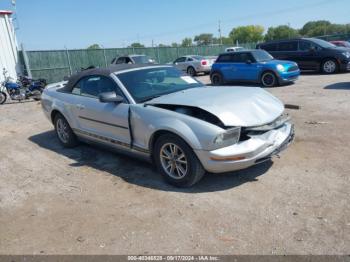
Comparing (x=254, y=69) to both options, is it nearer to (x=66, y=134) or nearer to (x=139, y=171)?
(x=66, y=134)

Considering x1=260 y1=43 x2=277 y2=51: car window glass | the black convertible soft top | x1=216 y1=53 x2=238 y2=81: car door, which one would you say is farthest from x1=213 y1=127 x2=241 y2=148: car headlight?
x1=260 y1=43 x2=277 y2=51: car window glass

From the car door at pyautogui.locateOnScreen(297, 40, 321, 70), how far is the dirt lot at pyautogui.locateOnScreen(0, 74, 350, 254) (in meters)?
10.5

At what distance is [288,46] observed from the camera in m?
16.3

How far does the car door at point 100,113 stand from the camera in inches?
191

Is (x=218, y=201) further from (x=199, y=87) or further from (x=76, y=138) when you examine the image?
A: (x=76, y=138)

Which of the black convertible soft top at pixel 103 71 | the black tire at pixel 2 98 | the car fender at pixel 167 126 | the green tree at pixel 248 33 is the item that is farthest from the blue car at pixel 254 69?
the green tree at pixel 248 33

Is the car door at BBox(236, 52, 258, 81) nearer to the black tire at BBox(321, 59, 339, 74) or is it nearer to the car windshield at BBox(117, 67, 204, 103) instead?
the black tire at BBox(321, 59, 339, 74)

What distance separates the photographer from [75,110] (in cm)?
585

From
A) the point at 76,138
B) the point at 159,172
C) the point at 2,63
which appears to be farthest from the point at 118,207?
the point at 2,63

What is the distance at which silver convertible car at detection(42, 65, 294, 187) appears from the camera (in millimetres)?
3889

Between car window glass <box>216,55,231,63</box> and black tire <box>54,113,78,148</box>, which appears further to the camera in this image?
car window glass <box>216,55,231,63</box>

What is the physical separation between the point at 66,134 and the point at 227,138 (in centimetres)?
375

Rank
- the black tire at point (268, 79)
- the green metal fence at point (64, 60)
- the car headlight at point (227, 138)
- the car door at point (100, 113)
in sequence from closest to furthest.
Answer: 1. the car headlight at point (227, 138)
2. the car door at point (100, 113)
3. the black tire at point (268, 79)
4. the green metal fence at point (64, 60)

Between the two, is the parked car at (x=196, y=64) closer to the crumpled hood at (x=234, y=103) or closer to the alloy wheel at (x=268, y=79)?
the alloy wheel at (x=268, y=79)
